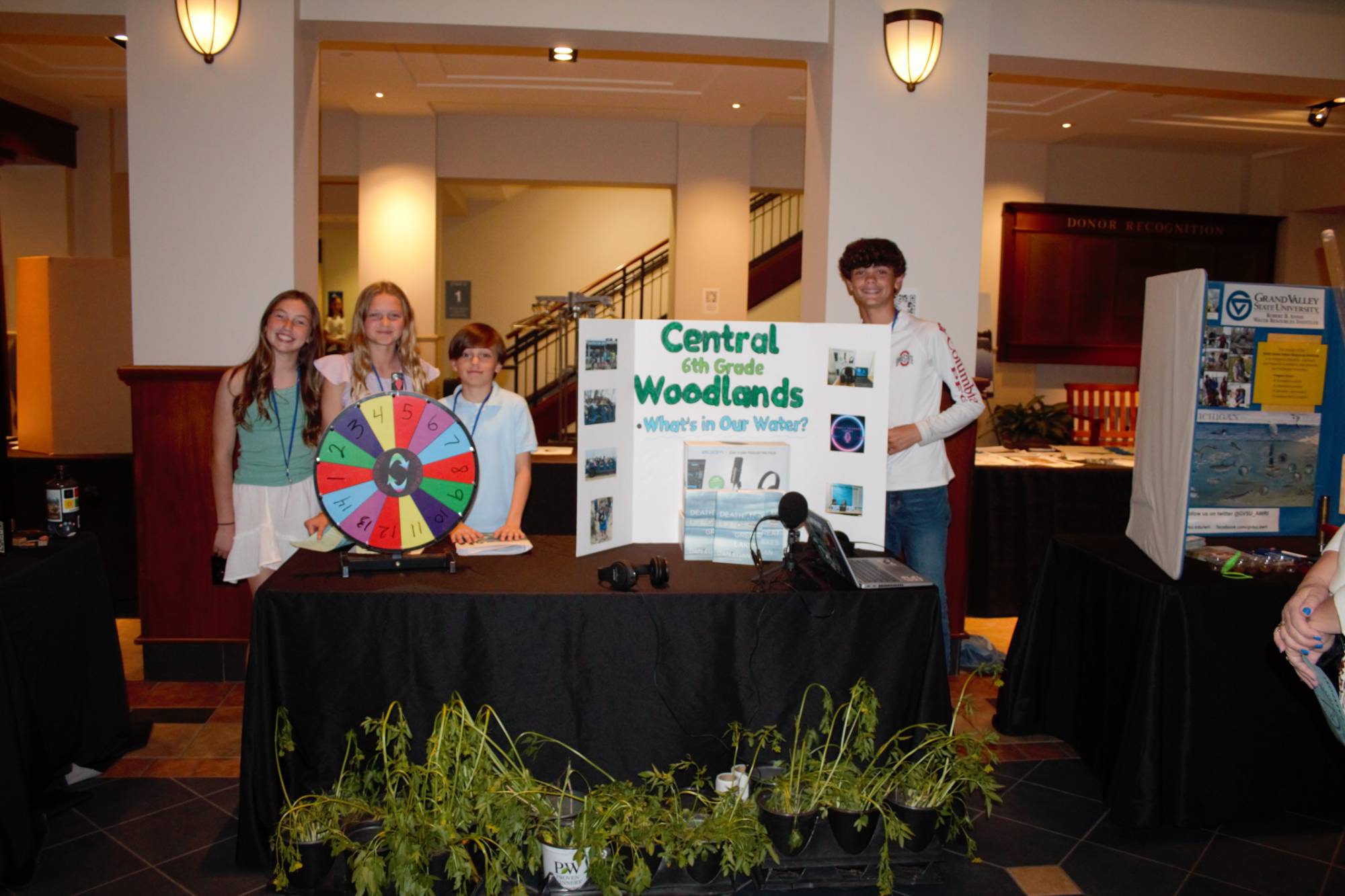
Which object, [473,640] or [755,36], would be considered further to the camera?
[755,36]

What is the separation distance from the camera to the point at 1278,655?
106 inches

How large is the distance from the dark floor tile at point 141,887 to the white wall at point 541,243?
9994 mm

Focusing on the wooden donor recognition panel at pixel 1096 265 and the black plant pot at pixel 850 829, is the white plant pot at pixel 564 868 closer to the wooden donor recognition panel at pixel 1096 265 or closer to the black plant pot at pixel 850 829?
the black plant pot at pixel 850 829

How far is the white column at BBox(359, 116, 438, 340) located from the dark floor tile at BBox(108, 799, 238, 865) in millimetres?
5537

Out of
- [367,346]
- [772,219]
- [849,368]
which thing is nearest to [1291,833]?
[849,368]

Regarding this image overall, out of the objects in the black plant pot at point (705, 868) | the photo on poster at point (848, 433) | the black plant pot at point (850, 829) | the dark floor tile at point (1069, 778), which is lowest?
the dark floor tile at point (1069, 778)

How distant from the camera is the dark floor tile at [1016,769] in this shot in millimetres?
3166

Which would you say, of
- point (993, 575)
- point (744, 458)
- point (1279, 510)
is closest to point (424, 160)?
point (993, 575)

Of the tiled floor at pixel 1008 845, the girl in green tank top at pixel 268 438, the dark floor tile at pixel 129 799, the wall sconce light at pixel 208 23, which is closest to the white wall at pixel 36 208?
the wall sconce light at pixel 208 23

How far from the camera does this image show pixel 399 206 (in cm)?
793

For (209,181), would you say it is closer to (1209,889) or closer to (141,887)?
(141,887)

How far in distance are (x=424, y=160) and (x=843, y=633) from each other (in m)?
6.70

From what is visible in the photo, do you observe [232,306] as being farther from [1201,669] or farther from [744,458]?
[1201,669]

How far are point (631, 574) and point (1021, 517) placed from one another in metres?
3.30
